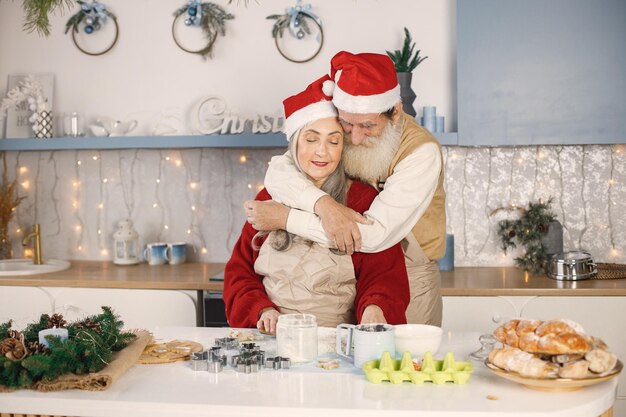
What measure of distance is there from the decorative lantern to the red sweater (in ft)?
5.42

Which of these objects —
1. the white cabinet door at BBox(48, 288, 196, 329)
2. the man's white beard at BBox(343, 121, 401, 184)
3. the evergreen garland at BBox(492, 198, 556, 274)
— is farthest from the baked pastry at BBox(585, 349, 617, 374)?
the white cabinet door at BBox(48, 288, 196, 329)

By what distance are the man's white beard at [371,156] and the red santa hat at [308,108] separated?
119 mm

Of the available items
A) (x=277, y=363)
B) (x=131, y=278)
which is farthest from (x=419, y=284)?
(x=131, y=278)

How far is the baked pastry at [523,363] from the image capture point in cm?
176

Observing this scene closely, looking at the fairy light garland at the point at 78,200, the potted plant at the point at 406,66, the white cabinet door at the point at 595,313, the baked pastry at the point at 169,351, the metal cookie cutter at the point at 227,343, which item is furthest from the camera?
the fairy light garland at the point at 78,200

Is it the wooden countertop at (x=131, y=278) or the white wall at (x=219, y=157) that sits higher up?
the white wall at (x=219, y=157)

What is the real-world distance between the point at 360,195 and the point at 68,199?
2.36 metres

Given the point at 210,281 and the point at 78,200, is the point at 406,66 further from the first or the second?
the point at 78,200

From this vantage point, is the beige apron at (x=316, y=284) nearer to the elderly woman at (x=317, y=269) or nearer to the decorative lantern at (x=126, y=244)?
the elderly woman at (x=317, y=269)

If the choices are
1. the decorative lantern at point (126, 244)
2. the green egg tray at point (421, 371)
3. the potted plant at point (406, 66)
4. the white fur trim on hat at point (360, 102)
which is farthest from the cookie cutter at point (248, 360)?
the decorative lantern at point (126, 244)

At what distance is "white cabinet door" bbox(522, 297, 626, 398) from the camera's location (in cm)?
346

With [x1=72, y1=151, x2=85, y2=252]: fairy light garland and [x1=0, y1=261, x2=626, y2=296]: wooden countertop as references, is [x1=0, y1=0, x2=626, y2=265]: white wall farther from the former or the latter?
[x1=0, y1=261, x2=626, y2=296]: wooden countertop

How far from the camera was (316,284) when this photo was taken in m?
2.52

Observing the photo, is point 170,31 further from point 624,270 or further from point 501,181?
point 624,270
